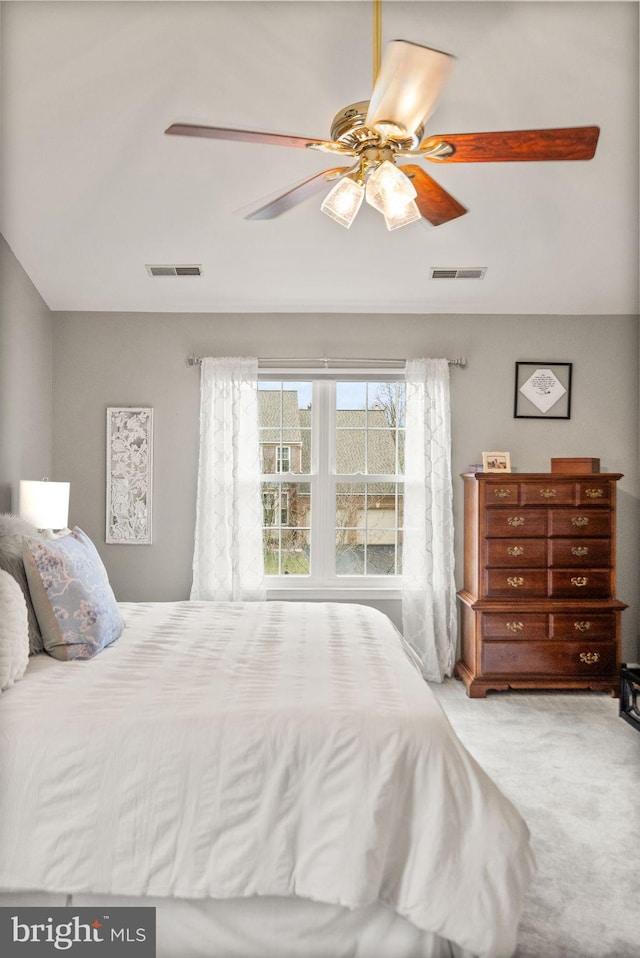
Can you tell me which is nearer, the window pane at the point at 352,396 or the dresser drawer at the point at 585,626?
the dresser drawer at the point at 585,626

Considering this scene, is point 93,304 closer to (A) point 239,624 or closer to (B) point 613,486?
(A) point 239,624

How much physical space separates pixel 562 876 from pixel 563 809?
0.46m

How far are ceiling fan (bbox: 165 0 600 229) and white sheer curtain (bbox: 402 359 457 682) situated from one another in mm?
2165

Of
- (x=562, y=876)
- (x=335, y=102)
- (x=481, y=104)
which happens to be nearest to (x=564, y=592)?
(x=562, y=876)

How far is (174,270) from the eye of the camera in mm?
3861

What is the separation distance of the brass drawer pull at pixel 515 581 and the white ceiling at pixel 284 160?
1720mm

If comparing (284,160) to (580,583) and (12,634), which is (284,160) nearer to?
(12,634)

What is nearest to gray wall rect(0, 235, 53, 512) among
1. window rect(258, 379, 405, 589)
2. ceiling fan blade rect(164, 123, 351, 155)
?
window rect(258, 379, 405, 589)

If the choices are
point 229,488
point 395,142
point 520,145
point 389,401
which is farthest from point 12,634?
point 389,401

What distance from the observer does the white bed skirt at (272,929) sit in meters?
1.55

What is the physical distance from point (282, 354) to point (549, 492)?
1872mm

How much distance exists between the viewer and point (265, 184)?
315 centimetres

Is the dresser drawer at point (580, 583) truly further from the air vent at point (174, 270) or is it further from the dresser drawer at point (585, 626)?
the air vent at point (174, 270)

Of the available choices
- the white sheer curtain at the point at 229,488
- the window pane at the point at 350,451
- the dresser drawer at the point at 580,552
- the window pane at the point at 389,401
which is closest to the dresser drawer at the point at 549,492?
the dresser drawer at the point at 580,552
